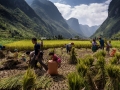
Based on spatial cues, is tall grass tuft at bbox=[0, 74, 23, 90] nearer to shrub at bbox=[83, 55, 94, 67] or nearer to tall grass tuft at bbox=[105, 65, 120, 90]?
shrub at bbox=[83, 55, 94, 67]

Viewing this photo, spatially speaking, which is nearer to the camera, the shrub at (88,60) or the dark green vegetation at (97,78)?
the dark green vegetation at (97,78)

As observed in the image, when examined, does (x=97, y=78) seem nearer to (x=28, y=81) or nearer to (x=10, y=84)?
(x=28, y=81)

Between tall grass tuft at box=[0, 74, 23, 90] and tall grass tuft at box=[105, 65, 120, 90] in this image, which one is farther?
tall grass tuft at box=[0, 74, 23, 90]

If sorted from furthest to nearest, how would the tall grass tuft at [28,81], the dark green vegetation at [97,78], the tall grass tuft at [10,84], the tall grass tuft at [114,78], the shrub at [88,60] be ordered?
the shrub at [88,60], the tall grass tuft at [10,84], the tall grass tuft at [114,78], the tall grass tuft at [28,81], the dark green vegetation at [97,78]

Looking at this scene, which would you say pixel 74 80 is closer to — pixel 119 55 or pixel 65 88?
pixel 65 88

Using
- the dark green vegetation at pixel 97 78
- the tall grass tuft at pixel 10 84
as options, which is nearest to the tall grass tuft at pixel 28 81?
the dark green vegetation at pixel 97 78

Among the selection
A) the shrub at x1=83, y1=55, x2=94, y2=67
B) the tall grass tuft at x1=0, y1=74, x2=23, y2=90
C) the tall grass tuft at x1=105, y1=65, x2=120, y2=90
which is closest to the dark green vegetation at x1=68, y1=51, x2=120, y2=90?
the tall grass tuft at x1=105, y1=65, x2=120, y2=90

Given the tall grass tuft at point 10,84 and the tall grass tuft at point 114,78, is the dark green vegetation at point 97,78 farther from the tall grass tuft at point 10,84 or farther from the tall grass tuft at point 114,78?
the tall grass tuft at point 10,84

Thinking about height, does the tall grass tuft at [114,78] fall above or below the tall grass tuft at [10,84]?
above

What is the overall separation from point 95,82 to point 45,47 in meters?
27.5

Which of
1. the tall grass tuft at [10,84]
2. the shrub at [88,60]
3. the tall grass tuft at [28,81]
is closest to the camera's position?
the tall grass tuft at [28,81]

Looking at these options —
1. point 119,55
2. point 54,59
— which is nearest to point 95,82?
point 54,59

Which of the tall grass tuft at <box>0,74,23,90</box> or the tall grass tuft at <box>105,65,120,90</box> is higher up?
the tall grass tuft at <box>105,65,120,90</box>

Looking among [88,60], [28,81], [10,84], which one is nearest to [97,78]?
[88,60]
